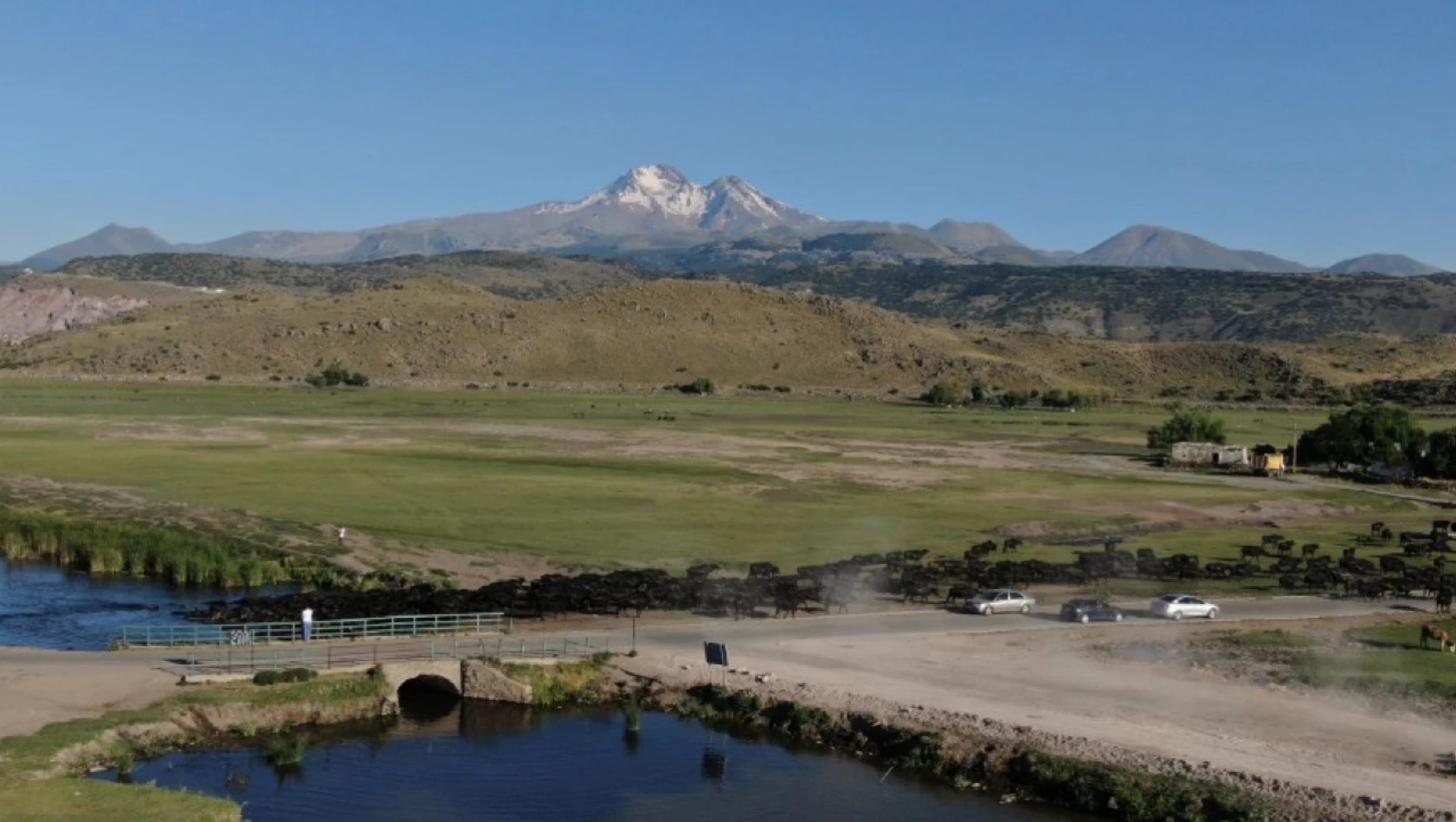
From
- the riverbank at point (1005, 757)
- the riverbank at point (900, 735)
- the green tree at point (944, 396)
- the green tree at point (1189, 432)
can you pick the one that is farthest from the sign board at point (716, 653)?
the green tree at point (944, 396)

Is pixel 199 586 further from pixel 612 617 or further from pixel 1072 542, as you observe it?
pixel 1072 542

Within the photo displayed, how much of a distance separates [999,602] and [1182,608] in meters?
6.38

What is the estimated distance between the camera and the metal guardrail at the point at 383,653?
37.8 m

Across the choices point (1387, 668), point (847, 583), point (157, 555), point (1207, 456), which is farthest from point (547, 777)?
point (1207, 456)

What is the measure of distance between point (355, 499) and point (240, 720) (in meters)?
40.3

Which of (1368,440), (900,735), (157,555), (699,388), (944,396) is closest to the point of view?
(900,735)

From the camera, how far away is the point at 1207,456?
109688 mm

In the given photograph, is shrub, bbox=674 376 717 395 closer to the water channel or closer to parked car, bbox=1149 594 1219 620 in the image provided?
parked car, bbox=1149 594 1219 620

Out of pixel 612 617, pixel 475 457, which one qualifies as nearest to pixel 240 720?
pixel 612 617

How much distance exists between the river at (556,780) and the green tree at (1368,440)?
83.6 metres

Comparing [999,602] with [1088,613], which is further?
[999,602]

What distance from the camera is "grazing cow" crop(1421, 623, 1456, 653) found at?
1740 inches

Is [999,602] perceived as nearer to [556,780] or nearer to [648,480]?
[556,780]

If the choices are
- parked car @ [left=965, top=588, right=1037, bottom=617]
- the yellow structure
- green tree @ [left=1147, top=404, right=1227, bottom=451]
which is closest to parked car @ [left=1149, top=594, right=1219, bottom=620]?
parked car @ [left=965, top=588, right=1037, bottom=617]
